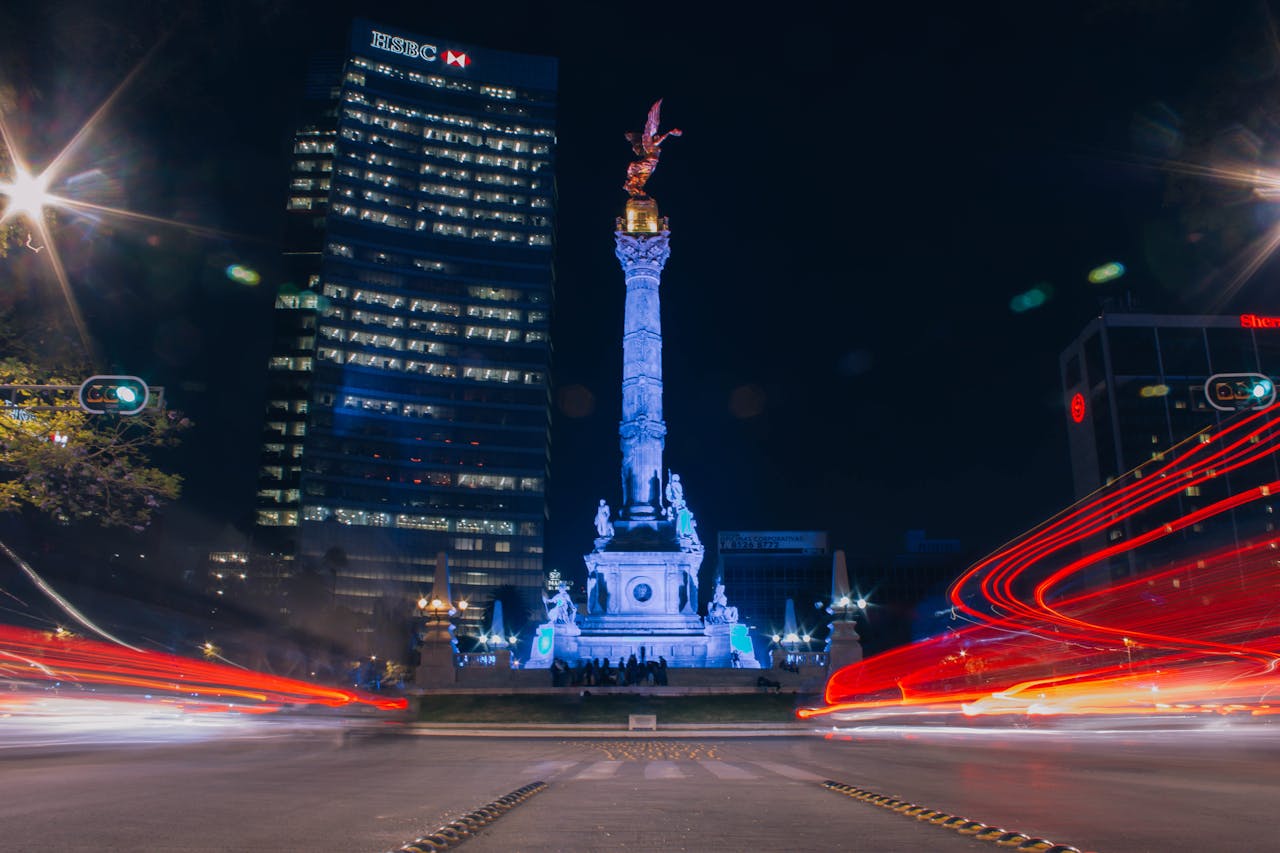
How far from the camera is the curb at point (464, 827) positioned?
24.5 feet

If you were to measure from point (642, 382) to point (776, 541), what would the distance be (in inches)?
2777

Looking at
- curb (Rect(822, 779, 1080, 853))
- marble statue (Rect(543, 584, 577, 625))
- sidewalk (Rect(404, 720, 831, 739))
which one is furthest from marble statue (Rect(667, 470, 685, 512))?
curb (Rect(822, 779, 1080, 853))

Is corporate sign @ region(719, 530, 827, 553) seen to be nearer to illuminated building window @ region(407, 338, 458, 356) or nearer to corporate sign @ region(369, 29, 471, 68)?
illuminated building window @ region(407, 338, 458, 356)

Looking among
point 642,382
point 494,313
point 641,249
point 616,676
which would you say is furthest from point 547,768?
point 494,313

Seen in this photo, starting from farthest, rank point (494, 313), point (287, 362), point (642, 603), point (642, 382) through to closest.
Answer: point (494, 313) < point (287, 362) < point (642, 382) < point (642, 603)

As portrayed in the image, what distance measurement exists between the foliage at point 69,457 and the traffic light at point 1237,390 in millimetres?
17639

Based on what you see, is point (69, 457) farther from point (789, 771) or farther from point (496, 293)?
point (496, 293)

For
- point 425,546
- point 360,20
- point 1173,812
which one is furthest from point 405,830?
point 360,20

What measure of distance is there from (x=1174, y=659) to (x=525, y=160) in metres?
112

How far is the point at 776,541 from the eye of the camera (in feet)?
419

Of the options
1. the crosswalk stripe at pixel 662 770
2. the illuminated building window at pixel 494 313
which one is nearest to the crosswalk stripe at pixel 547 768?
the crosswalk stripe at pixel 662 770

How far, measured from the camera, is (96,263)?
16.5 m

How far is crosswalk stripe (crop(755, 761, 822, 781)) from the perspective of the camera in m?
13.6

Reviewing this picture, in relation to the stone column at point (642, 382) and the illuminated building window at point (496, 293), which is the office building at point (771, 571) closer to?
the illuminated building window at point (496, 293)
